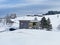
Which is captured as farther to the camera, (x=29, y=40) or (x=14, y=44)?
(x=29, y=40)

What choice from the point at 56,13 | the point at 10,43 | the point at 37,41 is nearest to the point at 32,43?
the point at 37,41

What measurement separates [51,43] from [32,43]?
0.41m

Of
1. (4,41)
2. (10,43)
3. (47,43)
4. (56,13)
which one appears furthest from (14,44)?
(56,13)

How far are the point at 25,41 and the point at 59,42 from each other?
0.76 meters

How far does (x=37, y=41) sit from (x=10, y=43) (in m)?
0.62

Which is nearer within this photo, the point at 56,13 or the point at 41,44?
the point at 41,44

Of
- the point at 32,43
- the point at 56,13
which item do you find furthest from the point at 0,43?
the point at 56,13

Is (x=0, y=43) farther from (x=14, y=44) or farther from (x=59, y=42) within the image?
(x=59, y=42)

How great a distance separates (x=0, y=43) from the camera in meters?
3.76

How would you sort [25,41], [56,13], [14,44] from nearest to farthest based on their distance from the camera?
1. [14,44]
2. [25,41]
3. [56,13]

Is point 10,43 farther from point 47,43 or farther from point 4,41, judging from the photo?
point 47,43

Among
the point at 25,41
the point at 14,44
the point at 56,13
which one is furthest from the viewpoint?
the point at 56,13

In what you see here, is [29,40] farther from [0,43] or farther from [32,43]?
[0,43]

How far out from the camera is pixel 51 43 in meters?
3.77
